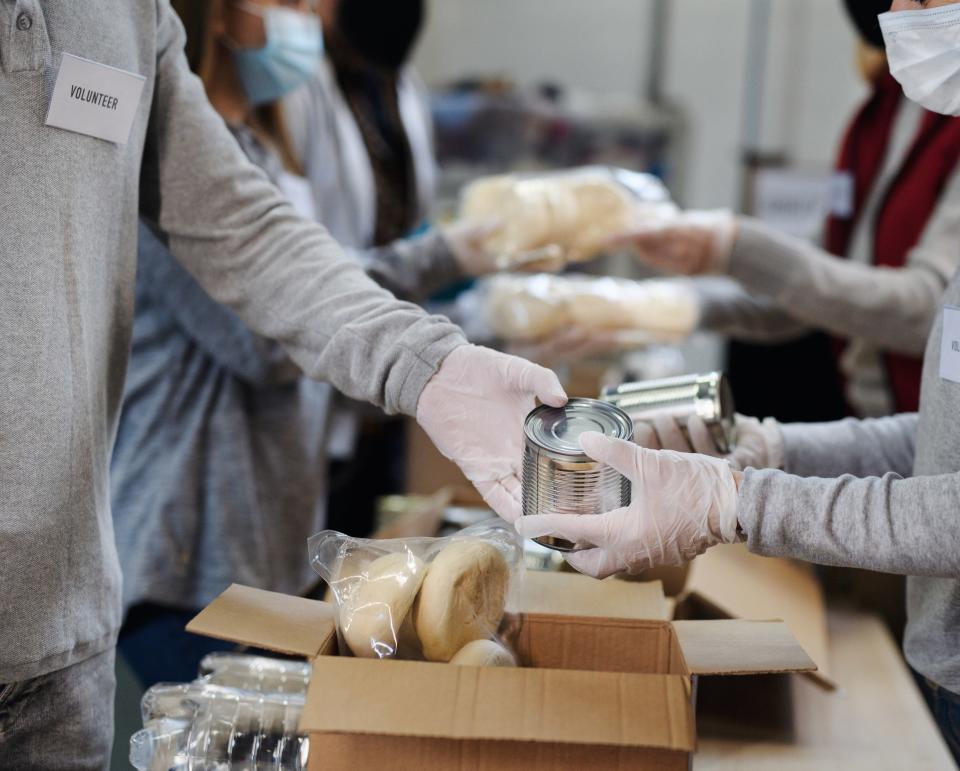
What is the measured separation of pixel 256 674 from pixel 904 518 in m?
0.74

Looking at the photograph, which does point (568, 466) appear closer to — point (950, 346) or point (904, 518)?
point (904, 518)

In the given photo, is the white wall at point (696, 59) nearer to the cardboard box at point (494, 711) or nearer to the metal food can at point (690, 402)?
the metal food can at point (690, 402)

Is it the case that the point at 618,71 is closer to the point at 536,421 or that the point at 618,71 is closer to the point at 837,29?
the point at 837,29

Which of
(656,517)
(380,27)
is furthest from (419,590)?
(380,27)

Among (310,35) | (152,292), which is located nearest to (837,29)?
(310,35)

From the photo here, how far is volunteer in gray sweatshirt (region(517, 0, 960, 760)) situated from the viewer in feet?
2.87

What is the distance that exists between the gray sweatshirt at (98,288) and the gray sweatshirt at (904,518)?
0.42m

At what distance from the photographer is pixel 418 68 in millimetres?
4574

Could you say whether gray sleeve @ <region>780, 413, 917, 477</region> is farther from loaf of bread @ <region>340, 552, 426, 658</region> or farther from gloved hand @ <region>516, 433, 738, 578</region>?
loaf of bread @ <region>340, 552, 426, 658</region>

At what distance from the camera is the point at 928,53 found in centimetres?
101

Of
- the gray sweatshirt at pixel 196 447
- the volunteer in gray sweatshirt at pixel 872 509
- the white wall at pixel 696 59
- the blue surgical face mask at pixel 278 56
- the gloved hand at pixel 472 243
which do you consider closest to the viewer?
the volunteer in gray sweatshirt at pixel 872 509

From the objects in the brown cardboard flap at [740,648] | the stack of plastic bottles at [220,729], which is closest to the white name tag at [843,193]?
the brown cardboard flap at [740,648]

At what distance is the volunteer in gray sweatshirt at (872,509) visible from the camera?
0.88 m

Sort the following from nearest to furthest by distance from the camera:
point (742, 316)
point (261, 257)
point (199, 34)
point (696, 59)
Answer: point (261, 257)
point (199, 34)
point (742, 316)
point (696, 59)
